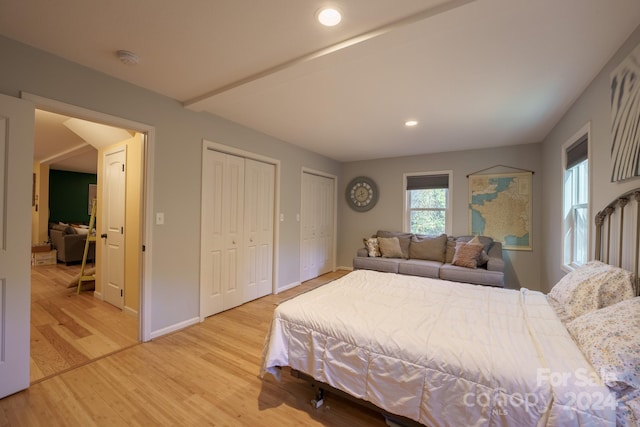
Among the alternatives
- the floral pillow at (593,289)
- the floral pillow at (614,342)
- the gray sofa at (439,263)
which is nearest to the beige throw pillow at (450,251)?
the gray sofa at (439,263)

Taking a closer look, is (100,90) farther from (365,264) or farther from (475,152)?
(475,152)

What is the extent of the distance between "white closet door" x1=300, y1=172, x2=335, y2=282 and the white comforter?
2.65 meters

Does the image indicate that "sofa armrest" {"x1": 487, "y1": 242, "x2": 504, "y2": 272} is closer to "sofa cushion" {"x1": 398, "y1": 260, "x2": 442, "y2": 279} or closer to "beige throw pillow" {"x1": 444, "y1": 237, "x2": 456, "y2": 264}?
"beige throw pillow" {"x1": 444, "y1": 237, "x2": 456, "y2": 264}

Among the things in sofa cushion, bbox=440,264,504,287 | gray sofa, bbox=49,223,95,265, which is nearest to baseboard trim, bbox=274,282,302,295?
sofa cushion, bbox=440,264,504,287

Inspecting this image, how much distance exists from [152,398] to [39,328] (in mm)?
1972

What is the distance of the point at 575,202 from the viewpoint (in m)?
2.81

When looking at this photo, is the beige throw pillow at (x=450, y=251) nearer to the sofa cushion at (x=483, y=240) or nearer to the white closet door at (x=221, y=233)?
the sofa cushion at (x=483, y=240)

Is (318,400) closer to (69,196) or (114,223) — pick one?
(114,223)

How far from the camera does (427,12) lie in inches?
57.4

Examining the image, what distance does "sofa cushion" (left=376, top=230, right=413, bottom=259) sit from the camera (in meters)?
4.64

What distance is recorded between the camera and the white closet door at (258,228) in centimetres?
365

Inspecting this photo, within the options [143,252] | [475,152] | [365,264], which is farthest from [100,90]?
[475,152]

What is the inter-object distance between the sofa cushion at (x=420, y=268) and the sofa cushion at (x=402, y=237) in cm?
38

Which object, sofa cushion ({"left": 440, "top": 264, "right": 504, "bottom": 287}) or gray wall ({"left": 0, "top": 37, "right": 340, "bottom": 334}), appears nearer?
gray wall ({"left": 0, "top": 37, "right": 340, "bottom": 334})
